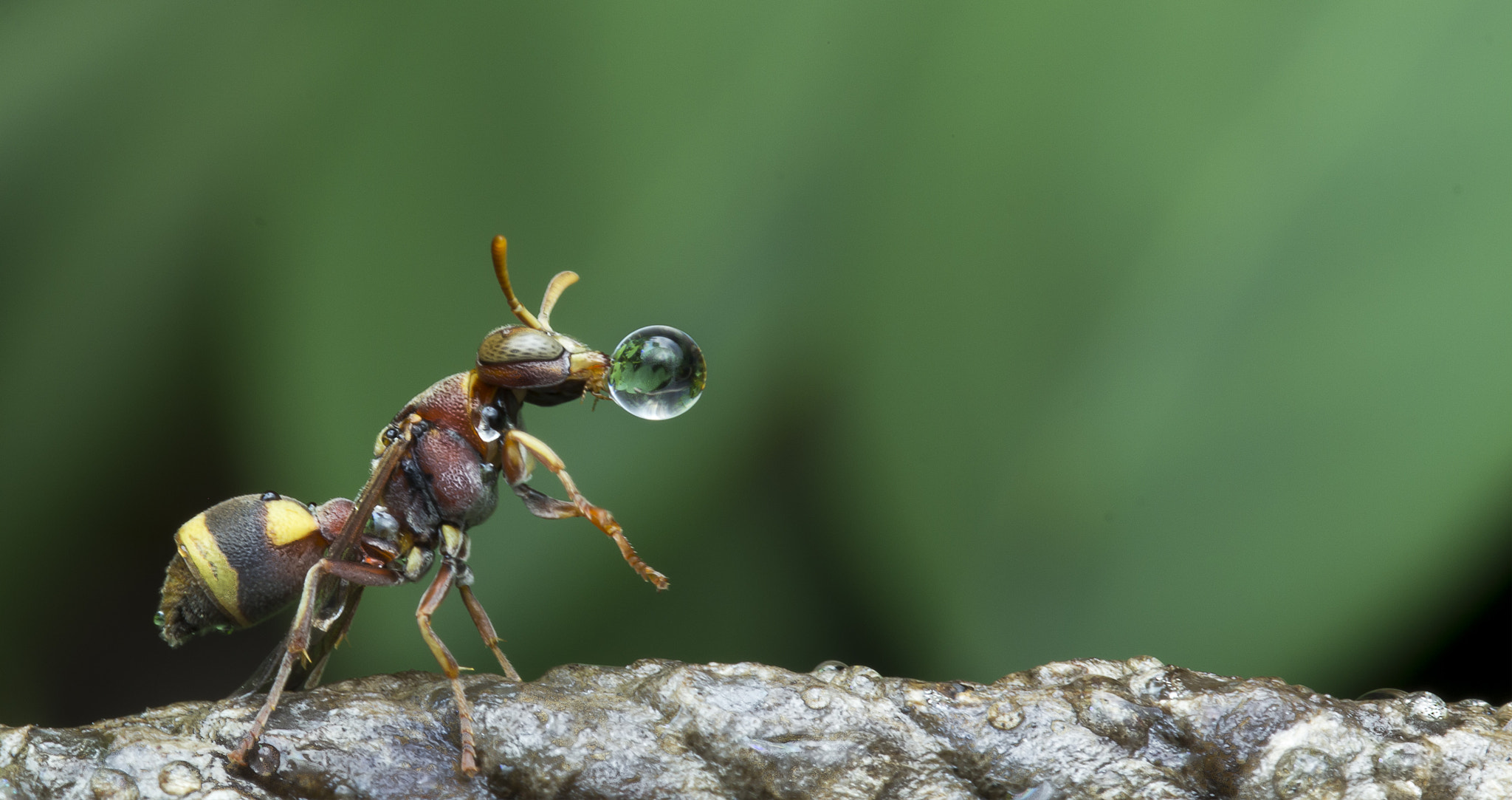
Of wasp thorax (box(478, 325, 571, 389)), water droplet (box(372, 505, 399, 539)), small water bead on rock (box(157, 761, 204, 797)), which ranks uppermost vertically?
wasp thorax (box(478, 325, 571, 389))

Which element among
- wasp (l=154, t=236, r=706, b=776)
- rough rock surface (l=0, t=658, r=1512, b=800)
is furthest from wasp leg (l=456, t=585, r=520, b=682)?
rough rock surface (l=0, t=658, r=1512, b=800)

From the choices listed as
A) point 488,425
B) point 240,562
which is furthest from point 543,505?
point 240,562

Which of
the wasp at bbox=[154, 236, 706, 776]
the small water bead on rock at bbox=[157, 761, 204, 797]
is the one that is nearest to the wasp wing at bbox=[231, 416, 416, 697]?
the wasp at bbox=[154, 236, 706, 776]

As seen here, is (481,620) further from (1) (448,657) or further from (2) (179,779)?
(2) (179,779)

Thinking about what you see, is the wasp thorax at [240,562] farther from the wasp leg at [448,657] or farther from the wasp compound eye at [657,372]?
the wasp compound eye at [657,372]

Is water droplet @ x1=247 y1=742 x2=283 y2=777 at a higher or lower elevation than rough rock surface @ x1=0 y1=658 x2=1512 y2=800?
lower

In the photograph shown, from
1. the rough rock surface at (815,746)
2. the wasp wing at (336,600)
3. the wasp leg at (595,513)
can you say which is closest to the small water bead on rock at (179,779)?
the rough rock surface at (815,746)

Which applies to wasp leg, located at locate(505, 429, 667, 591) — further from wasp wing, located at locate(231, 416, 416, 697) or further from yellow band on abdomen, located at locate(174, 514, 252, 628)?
yellow band on abdomen, located at locate(174, 514, 252, 628)

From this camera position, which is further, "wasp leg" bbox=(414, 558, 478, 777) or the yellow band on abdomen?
Answer: the yellow band on abdomen
